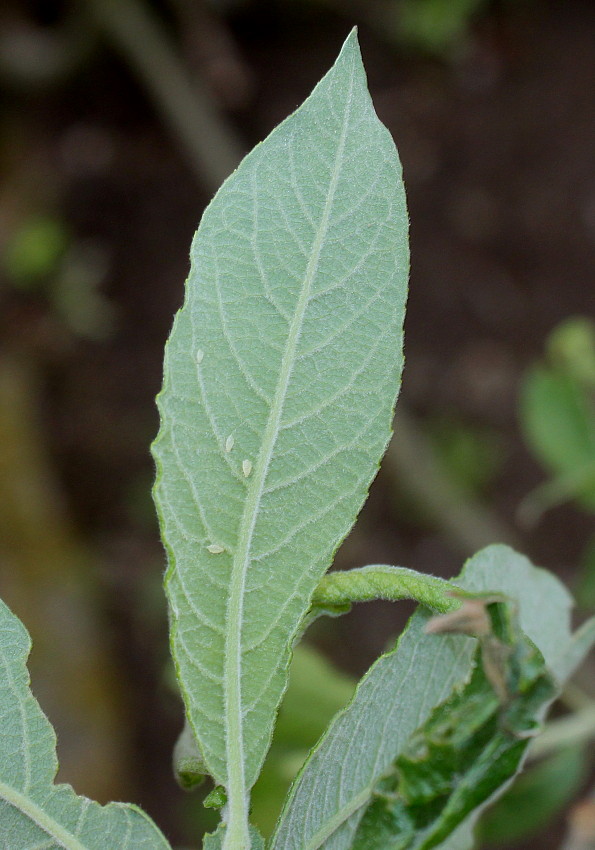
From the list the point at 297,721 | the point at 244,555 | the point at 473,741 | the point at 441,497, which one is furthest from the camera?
the point at 441,497

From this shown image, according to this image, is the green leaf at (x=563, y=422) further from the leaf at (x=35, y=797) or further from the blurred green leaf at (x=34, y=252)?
the blurred green leaf at (x=34, y=252)

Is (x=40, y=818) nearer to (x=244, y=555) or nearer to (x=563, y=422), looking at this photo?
(x=244, y=555)

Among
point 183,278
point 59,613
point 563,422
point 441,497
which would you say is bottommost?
point 59,613

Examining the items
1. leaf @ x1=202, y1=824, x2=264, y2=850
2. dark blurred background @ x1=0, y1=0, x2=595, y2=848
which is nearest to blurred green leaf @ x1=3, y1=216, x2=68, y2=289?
dark blurred background @ x1=0, y1=0, x2=595, y2=848

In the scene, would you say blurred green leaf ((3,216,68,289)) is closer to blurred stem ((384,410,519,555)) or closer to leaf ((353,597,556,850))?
blurred stem ((384,410,519,555))

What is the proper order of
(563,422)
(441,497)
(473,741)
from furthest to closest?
1. (441,497)
2. (563,422)
3. (473,741)

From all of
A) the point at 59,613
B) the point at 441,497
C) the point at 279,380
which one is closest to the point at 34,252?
the point at 59,613
